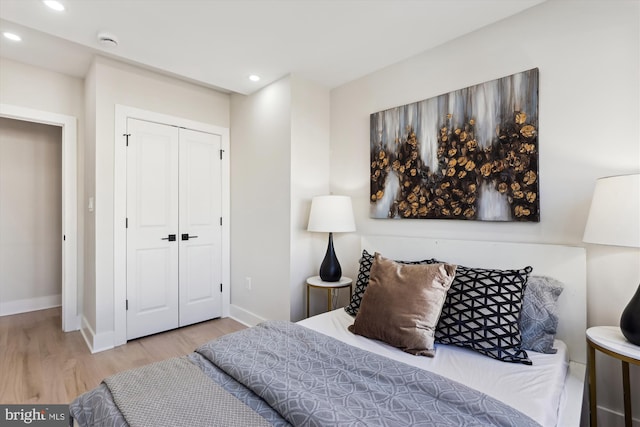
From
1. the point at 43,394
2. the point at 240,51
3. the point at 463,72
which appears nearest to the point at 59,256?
the point at 43,394

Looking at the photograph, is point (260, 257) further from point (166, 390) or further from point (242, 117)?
point (166, 390)

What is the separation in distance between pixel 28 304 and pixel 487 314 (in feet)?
16.0

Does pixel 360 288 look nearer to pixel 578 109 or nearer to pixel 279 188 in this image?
pixel 279 188

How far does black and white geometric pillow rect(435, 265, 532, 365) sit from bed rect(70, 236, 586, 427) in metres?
0.05

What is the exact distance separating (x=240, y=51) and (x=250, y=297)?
2295 millimetres

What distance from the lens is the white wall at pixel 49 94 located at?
2809mm

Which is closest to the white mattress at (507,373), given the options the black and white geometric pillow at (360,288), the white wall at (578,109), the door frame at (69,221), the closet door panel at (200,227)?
the black and white geometric pillow at (360,288)

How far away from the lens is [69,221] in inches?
124

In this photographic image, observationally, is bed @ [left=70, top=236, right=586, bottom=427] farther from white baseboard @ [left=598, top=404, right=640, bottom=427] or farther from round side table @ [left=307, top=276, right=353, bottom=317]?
round side table @ [left=307, top=276, right=353, bottom=317]

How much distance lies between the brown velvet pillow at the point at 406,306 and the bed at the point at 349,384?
0.21 ft

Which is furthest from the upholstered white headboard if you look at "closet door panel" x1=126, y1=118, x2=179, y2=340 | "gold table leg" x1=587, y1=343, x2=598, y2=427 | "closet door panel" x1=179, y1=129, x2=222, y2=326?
"closet door panel" x1=126, y1=118, x2=179, y2=340

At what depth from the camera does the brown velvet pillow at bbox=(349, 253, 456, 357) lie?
5.22 feet

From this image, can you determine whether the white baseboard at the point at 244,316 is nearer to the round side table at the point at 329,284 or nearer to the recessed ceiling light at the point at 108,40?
the round side table at the point at 329,284

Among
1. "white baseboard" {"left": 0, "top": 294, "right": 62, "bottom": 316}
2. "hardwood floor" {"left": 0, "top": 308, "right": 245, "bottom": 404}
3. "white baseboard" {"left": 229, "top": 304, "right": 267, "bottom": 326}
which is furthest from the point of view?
"white baseboard" {"left": 0, "top": 294, "right": 62, "bottom": 316}
